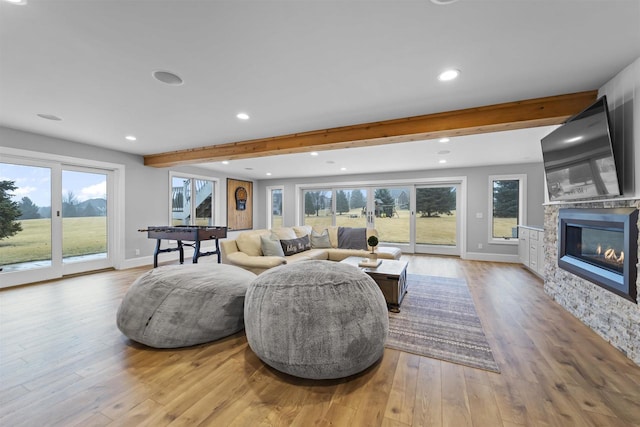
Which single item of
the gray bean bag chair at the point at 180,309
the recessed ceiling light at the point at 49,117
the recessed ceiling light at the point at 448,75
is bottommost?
the gray bean bag chair at the point at 180,309

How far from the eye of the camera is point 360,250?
5086mm

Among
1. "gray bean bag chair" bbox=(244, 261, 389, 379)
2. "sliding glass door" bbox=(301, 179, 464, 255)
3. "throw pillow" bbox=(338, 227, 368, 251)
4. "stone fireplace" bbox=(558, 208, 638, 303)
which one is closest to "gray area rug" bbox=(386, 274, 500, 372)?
"gray bean bag chair" bbox=(244, 261, 389, 379)

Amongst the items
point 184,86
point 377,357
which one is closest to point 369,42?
point 184,86

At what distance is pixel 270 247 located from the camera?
13.4 feet

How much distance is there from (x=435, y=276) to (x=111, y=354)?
4479 mm

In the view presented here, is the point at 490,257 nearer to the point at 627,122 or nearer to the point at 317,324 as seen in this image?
the point at 627,122

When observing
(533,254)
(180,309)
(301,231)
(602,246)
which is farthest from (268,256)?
(533,254)

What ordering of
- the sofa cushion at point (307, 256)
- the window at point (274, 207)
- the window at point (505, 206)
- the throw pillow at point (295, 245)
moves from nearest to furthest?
the sofa cushion at point (307, 256) < the throw pillow at point (295, 245) < the window at point (505, 206) < the window at point (274, 207)

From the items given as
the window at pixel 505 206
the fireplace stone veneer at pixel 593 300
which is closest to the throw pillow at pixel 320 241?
the fireplace stone veneer at pixel 593 300

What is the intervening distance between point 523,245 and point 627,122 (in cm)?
387

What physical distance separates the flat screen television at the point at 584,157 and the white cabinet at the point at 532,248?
5.85 ft

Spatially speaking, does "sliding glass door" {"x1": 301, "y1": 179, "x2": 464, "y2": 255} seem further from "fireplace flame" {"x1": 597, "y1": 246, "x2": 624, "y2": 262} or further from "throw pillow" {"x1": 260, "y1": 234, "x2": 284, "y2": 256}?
"fireplace flame" {"x1": 597, "y1": 246, "x2": 624, "y2": 262}

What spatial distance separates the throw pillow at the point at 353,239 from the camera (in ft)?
17.4

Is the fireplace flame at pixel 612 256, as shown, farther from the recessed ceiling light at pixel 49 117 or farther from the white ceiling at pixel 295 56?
the recessed ceiling light at pixel 49 117
